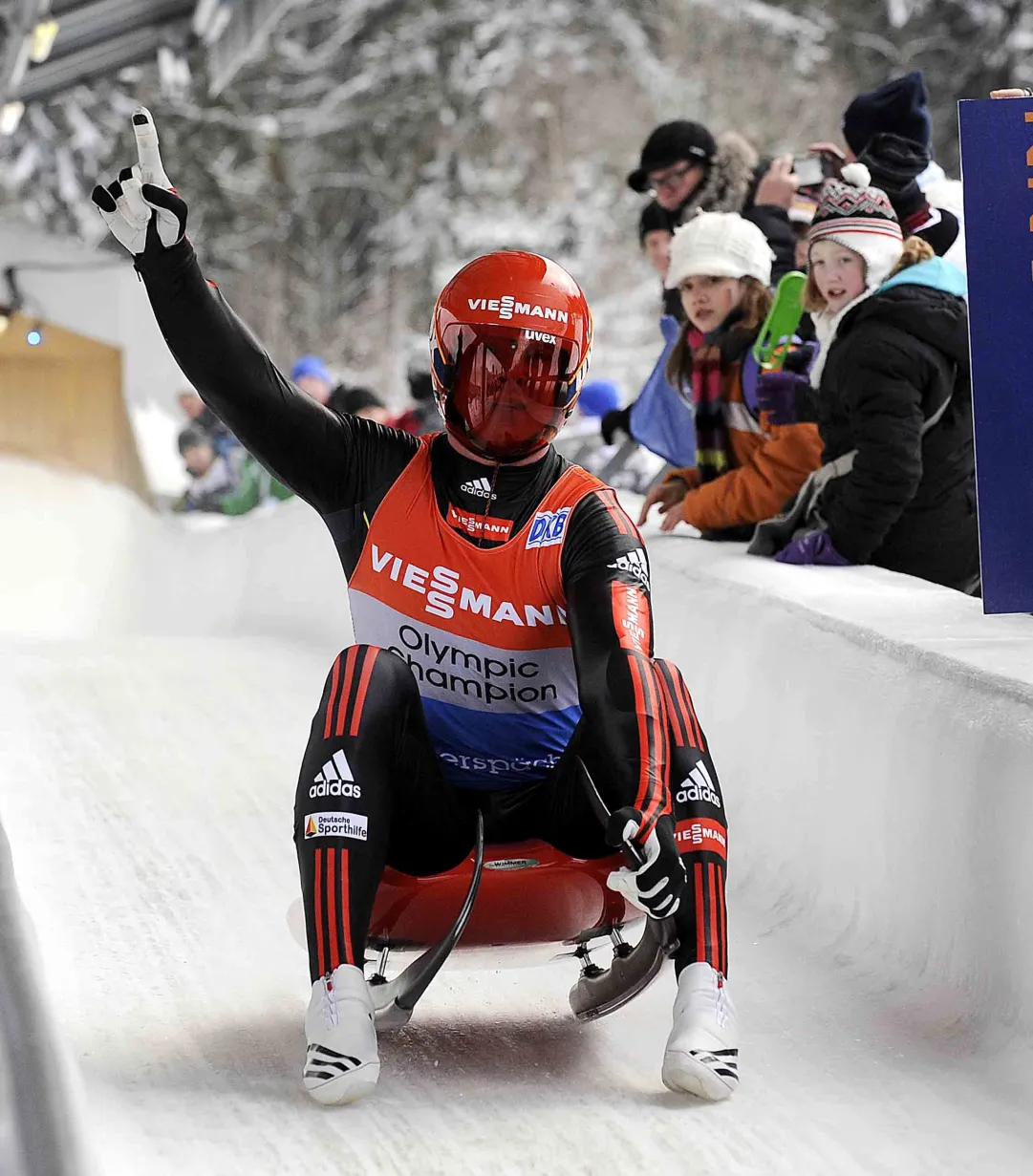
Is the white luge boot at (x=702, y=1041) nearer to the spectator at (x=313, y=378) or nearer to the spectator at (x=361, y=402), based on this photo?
the spectator at (x=361, y=402)

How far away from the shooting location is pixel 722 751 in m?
3.38

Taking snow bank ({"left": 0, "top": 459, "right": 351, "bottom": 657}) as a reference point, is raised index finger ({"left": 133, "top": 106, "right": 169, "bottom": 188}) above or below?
above

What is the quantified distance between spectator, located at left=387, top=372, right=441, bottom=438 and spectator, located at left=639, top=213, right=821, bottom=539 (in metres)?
2.94

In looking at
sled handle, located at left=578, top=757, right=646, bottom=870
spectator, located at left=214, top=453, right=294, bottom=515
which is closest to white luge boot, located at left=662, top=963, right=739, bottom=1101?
sled handle, located at left=578, top=757, right=646, bottom=870

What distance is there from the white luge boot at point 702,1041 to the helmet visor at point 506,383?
729 millimetres

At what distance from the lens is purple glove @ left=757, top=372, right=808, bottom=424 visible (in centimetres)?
406

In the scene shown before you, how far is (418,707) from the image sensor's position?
7.19 ft

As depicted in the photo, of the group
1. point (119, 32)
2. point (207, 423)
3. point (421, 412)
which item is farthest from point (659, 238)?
point (119, 32)

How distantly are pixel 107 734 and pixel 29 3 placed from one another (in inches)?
213

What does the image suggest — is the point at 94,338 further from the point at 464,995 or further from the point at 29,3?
the point at 464,995

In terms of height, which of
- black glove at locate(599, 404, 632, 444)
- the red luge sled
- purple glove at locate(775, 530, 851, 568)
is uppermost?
black glove at locate(599, 404, 632, 444)

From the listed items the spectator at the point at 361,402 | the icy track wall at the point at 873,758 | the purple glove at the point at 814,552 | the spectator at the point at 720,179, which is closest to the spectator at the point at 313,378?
the spectator at the point at 361,402

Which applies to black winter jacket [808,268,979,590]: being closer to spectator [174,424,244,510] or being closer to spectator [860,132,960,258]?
spectator [860,132,960,258]

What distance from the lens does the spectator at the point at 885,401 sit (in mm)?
3436
